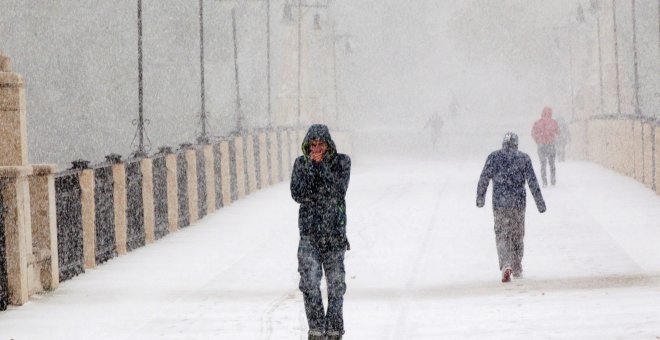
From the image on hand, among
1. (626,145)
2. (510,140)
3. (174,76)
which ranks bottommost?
(626,145)

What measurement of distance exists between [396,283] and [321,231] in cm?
447

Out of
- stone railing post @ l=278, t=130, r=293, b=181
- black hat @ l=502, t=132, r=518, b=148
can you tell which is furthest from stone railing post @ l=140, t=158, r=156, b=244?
stone railing post @ l=278, t=130, r=293, b=181

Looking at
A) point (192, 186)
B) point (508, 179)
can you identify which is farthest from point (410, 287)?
point (192, 186)

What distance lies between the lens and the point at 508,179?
15.2m

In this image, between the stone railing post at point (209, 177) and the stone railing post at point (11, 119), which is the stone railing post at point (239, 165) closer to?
the stone railing post at point (209, 177)

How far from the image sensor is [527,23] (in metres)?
106

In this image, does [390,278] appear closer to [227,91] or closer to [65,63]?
[65,63]

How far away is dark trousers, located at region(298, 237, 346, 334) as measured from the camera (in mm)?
10172

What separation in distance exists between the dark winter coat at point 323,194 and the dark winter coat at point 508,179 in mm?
5100

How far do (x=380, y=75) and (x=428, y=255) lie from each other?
334 feet

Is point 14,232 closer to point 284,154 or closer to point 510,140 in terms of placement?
point 510,140

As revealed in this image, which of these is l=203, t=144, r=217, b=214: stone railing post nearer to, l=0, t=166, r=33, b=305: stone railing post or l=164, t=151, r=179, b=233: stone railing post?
l=164, t=151, r=179, b=233: stone railing post

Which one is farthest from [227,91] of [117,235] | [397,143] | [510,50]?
[117,235]

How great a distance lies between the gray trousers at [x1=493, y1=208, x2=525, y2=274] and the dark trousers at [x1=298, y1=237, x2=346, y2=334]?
4699 millimetres
